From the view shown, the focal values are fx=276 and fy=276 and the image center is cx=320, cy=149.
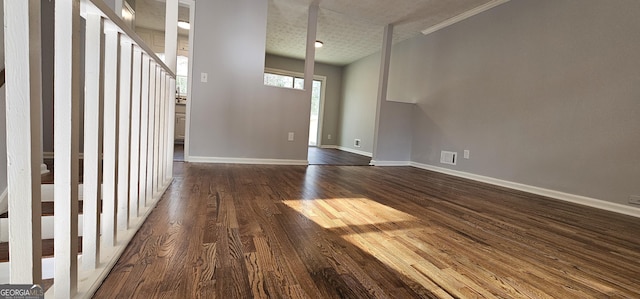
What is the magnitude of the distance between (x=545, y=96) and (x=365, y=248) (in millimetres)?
2593

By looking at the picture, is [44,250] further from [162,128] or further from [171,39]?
[171,39]

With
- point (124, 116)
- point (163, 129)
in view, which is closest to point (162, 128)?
point (163, 129)

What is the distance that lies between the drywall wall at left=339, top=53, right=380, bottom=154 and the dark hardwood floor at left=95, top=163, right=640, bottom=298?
3.49 m

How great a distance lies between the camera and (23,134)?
494 mm

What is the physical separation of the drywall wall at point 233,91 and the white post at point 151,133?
1.72m

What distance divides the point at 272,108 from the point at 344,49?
8.56 ft

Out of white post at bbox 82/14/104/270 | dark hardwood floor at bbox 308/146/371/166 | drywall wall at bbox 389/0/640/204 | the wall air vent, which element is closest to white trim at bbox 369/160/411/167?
dark hardwood floor at bbox 308/146/371/166

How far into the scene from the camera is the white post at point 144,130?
123 centimetres

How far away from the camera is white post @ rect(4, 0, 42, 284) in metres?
0.47

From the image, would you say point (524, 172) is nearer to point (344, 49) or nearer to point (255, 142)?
point (255, 142)

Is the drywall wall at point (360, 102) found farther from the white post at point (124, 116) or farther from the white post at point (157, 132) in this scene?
the white post at point (124, 116)

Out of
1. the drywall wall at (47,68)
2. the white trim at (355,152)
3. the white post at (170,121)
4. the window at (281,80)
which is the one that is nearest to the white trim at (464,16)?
the white trim at (355,152)

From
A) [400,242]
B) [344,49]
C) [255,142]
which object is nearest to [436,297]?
[400,242]

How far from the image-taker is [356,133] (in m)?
5.93
